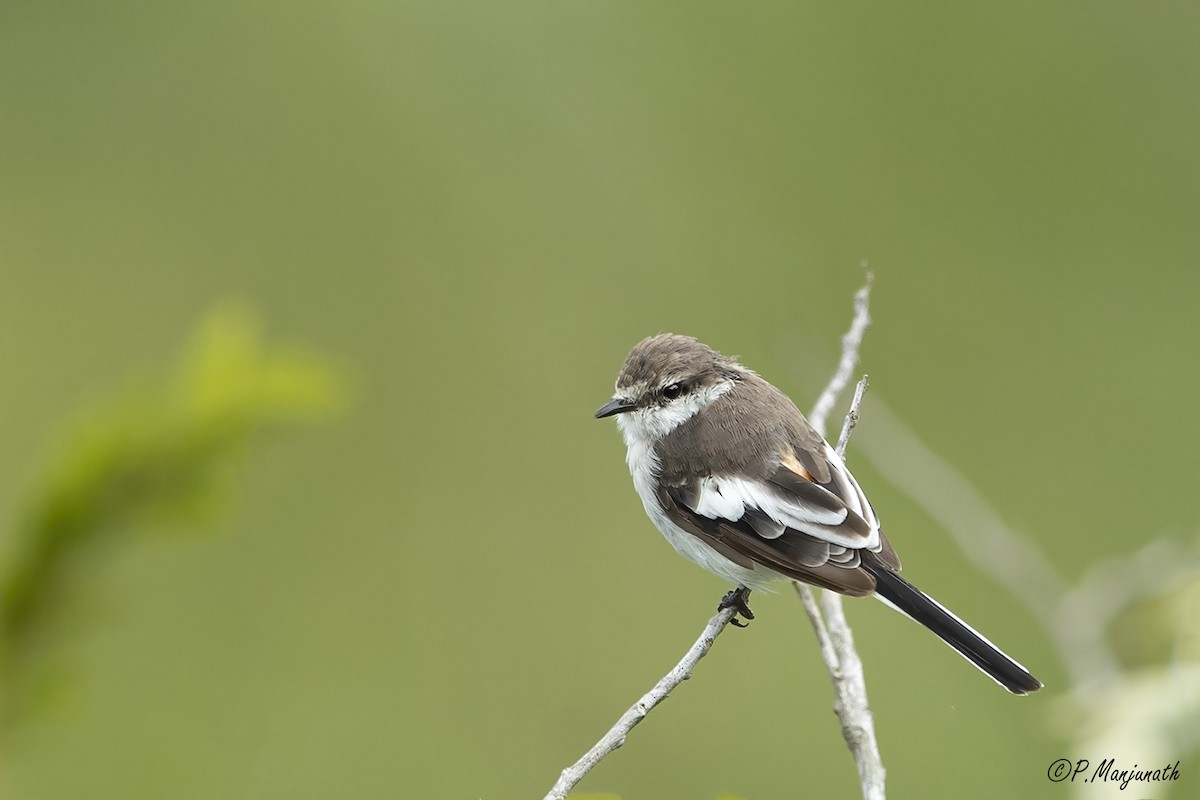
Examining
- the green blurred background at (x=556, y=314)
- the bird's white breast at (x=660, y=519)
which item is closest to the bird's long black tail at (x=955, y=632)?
the bird's white breast at (x=660, y=519)

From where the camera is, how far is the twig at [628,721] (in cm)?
205

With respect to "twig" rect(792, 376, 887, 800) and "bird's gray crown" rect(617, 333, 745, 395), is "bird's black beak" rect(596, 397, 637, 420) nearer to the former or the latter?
"bird's gray crown" rect(617, 333, 745, 395)

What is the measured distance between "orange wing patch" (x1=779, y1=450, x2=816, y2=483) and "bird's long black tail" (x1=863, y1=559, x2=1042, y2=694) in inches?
12.4

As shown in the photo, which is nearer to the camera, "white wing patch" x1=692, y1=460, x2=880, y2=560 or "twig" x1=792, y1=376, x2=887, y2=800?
"twig" x1=792, y1=376, x2=887, y2=800

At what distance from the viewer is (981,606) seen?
596 centimetres

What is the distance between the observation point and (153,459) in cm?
152

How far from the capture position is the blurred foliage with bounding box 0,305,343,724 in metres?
1.34

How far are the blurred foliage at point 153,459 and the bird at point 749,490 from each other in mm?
1698

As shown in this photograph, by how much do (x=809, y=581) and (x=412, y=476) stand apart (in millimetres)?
3847

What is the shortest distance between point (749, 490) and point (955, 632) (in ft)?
2.27

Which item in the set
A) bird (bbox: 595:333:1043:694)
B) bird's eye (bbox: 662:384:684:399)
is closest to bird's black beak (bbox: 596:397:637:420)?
bird (bbox: 595:333:1043:694)

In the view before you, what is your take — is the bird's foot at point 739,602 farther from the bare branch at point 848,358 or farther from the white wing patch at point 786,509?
the bare branch at point 848,358

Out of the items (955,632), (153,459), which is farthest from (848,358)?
(153,459)

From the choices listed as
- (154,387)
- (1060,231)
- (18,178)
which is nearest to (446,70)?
(18,178)
